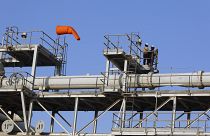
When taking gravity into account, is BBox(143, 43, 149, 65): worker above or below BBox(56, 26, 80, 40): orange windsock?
below

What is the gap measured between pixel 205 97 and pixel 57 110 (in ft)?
49.2

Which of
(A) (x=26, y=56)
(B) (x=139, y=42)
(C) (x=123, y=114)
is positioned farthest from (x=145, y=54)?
(A) (x=26, y=56)

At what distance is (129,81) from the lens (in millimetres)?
54406

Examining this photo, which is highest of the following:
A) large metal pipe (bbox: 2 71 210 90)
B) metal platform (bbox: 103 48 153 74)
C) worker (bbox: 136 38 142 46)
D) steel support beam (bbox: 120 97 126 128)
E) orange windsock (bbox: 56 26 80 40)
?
orange windsock (bbox: 56 26 80 40)

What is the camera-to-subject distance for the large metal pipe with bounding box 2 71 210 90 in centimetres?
5234

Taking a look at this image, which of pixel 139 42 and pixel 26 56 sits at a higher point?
pixel 139 42

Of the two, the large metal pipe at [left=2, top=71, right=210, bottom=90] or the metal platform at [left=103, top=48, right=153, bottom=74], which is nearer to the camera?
the large metal pipe at [left=2, top=71, right=210, bottom=90]

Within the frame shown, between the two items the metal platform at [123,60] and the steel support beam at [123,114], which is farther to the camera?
the metal platform at [123,60]

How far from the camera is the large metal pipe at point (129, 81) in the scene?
172ft

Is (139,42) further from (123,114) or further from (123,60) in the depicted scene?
(123,114)

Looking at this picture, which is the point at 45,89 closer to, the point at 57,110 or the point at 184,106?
the point at 57,110

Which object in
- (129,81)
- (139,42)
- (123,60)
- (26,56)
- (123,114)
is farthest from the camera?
(26,56)

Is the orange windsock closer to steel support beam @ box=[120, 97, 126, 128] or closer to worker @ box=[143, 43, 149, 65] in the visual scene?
worker @ box=[143, 43, 149, 65]

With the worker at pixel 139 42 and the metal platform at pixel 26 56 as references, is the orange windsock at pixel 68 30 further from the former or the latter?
the worker at pixel 139 42
